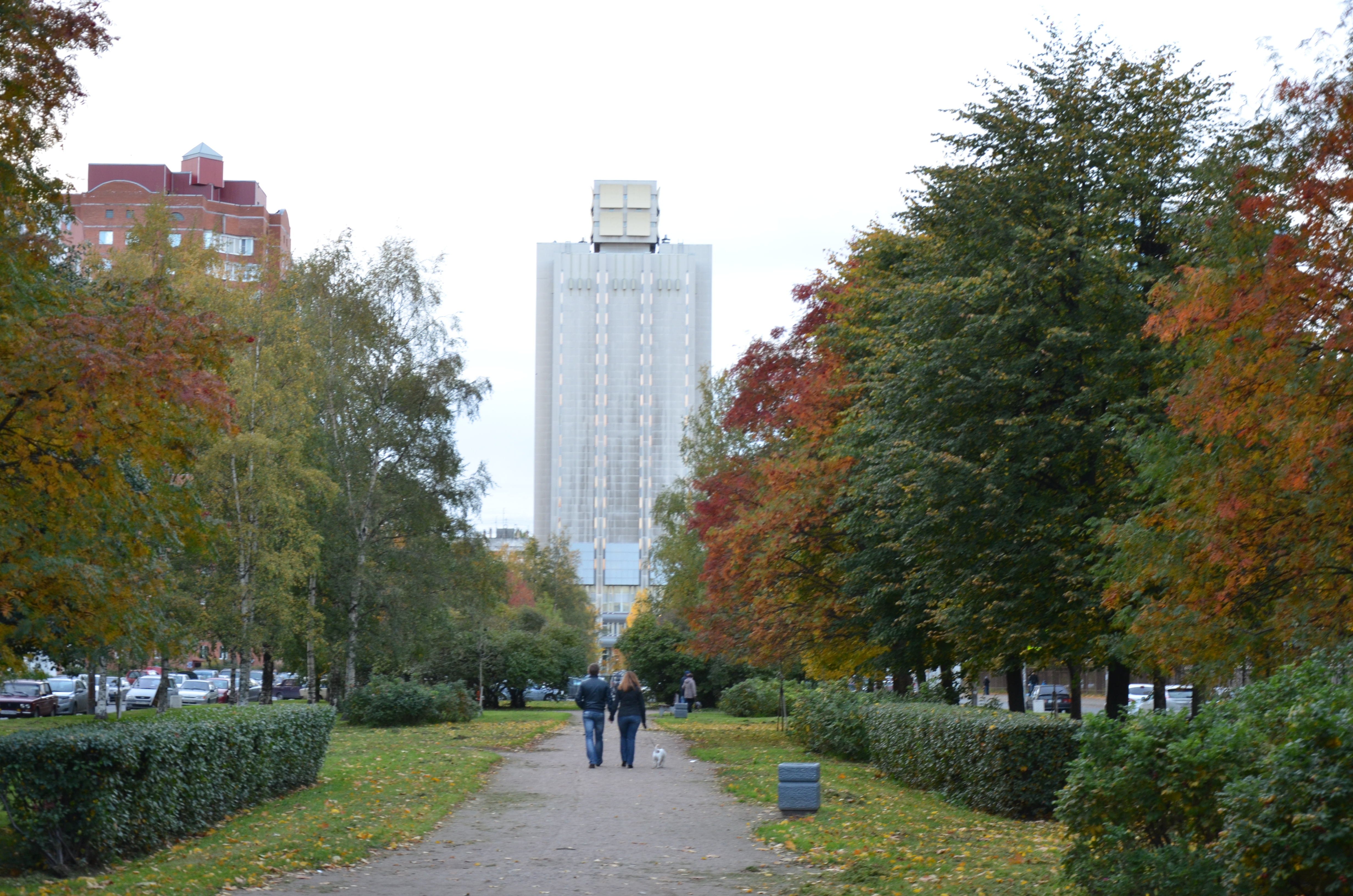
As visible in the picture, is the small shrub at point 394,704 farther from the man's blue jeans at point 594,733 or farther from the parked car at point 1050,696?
the parked car at point 1050,696

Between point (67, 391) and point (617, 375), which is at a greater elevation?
point (617, 375)

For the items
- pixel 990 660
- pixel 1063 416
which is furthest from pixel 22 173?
pixel 990 660

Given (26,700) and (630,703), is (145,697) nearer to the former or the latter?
(26,700)

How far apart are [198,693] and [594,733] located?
3946 cm

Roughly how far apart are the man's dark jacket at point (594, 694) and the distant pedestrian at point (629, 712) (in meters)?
0.30

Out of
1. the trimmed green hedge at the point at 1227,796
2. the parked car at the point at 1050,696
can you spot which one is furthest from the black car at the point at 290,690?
the trimmed green hedge at the point at 1227,796

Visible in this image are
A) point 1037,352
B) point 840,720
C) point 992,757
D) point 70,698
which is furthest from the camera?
point 70,698

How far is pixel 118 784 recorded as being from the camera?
33.7 feet

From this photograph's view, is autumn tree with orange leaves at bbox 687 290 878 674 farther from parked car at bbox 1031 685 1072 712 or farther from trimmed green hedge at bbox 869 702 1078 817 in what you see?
parked car at bbox 1031 685 1072 712

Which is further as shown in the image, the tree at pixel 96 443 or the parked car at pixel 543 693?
the parked car at pixel 543 693

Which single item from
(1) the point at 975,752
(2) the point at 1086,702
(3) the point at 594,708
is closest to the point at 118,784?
(1) the point at 975,752

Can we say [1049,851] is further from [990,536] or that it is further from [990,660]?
[990,660]

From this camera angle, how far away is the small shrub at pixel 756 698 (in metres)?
43.8

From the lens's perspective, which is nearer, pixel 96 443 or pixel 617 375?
pixel 96 443
